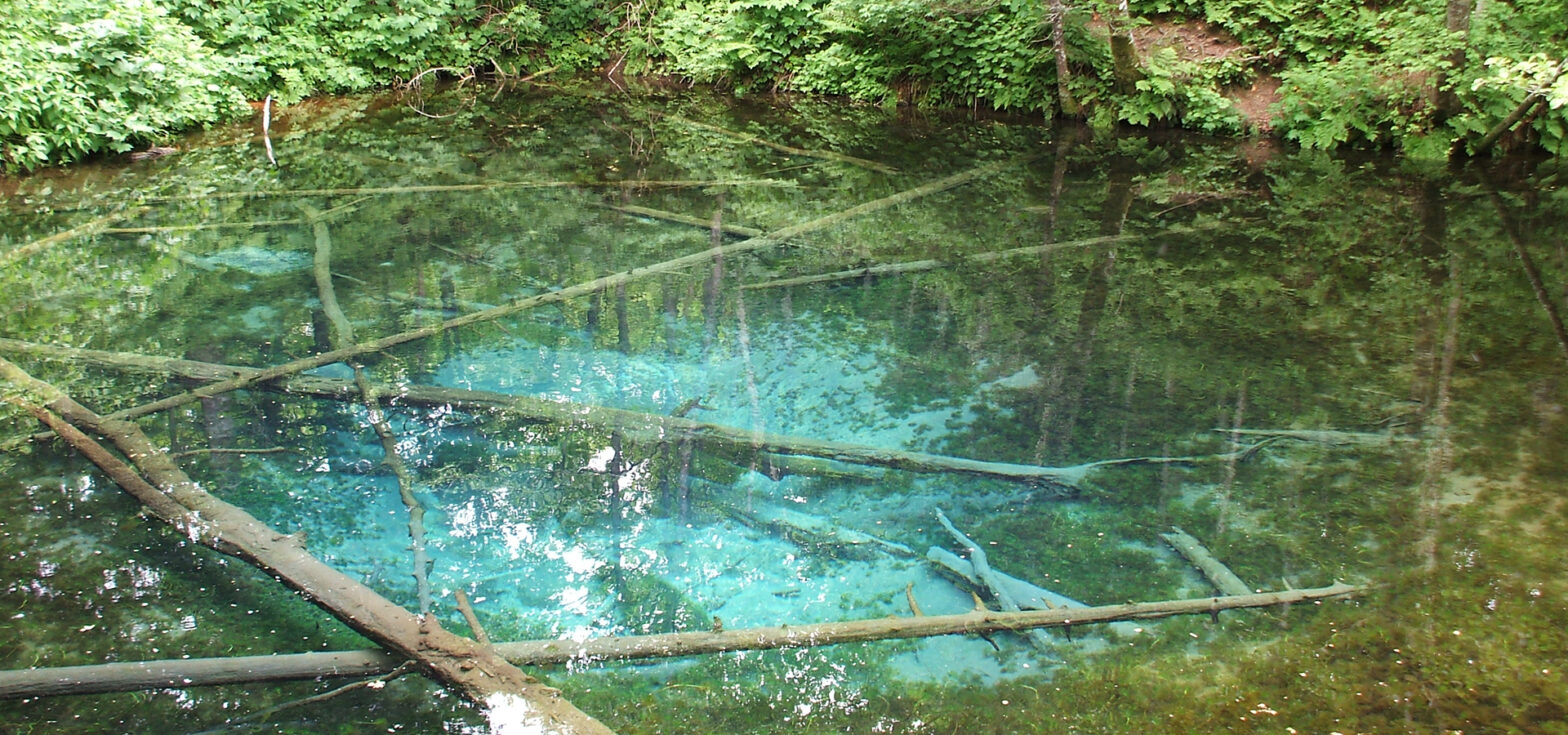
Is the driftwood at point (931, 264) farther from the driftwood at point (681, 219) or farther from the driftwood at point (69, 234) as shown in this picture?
the driftwood at point (69, 234)

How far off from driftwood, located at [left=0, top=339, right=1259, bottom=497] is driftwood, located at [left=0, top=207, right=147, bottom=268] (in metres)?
2.20

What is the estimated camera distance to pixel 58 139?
9.75m

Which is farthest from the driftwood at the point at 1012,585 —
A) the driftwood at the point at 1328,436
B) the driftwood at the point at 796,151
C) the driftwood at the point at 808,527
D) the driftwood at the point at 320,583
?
the driftwood at the point at 796,151

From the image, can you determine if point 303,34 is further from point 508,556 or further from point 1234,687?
point 1234,687

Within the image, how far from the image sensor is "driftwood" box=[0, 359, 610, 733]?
3.18 meters

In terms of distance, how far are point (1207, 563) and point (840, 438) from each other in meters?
1.95

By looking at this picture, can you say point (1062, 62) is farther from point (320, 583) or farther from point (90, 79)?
point (320, 583)

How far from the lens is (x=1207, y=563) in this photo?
428cm

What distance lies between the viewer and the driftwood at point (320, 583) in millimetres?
3178

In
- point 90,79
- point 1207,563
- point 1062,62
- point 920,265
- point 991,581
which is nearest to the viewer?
point 991,581

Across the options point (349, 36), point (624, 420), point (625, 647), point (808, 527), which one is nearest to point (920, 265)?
point (624, 420)

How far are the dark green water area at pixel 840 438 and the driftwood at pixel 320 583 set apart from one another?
0.53ft

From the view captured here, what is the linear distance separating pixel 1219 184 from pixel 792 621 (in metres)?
8.18

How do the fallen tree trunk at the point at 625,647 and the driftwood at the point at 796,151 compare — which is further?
the driftwood at the point at 796,151
